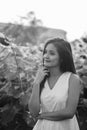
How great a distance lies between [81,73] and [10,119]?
1324 millimetres

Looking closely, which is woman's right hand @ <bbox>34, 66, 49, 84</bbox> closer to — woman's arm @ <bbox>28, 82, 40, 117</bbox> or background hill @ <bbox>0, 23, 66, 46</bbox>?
woman's arm @ <bbox>28, 82, 40, 117</bbox>

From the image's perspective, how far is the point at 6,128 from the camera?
4.68m

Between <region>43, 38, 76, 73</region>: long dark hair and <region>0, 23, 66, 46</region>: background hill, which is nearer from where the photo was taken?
<region>43, 38, 76, 73</region>: long dark hair

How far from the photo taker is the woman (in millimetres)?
3297

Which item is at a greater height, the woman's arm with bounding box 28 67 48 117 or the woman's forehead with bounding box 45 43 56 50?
the woman's forehead with bounding box 45 43 56 50

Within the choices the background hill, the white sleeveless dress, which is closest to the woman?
the white sleeveless dress

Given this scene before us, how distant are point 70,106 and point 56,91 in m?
0.19

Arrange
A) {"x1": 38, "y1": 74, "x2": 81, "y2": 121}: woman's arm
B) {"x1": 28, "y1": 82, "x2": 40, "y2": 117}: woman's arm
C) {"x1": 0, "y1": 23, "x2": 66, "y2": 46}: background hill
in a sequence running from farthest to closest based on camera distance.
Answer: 1. {"x1": 0, "y1": 23, "x2": 66, "y2": 46}: background hill
2. {"x1": 28, "y1": 82, "x2": 40, "y2": 117}: woman's arm
3. {"x1": 38, "y1": 74, "x2": 81, "y2": 121}: woman's arm

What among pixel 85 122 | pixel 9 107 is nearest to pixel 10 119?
pixel 9 107

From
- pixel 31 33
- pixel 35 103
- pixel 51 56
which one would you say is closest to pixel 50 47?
pixel 51 56

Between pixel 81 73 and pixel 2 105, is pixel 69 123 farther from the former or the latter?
pixel 81 73

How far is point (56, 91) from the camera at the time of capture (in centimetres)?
337

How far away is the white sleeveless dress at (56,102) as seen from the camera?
3316mm

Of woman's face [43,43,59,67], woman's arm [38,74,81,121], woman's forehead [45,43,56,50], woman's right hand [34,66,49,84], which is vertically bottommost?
woman's arm [38,74,81,121]
